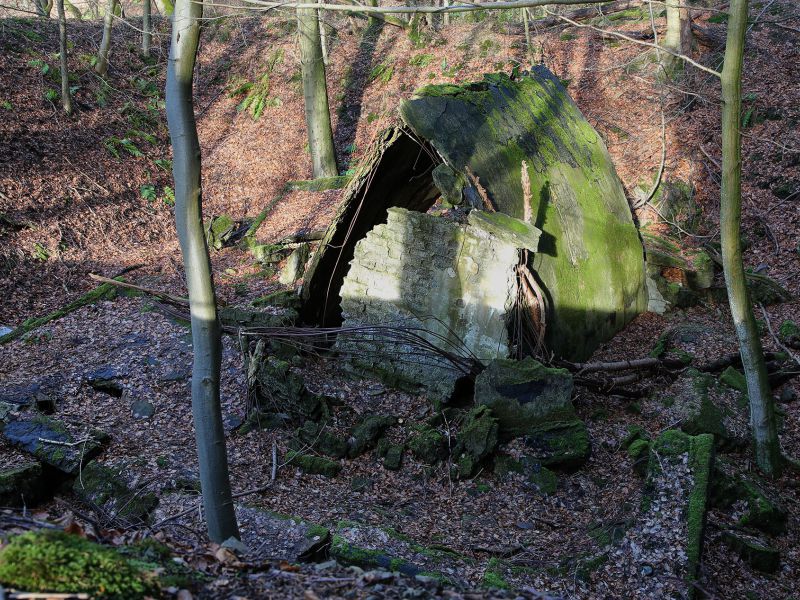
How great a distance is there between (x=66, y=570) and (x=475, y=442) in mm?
4913

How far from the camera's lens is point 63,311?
10.2 meters

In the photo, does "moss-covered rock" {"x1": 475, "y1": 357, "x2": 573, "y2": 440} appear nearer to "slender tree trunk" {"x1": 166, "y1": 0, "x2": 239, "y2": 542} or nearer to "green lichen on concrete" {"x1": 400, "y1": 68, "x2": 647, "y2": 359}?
"green lichen on concrete" {"x1": 400, "y1": 68, "x2": 647, "y2": 359}

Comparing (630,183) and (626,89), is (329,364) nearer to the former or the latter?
(630,183)

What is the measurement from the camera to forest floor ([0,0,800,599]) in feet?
18.6

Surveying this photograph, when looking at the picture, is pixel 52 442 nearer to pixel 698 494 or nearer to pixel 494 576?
pixel 494 576

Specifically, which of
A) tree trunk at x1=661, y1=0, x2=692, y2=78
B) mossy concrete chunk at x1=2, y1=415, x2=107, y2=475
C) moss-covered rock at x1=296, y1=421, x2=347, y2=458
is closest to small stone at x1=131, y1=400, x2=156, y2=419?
mossy concrete chunk at x1=2, y1=415, x2=107, y2=475

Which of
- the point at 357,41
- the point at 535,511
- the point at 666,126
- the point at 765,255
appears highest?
the point at 357,41

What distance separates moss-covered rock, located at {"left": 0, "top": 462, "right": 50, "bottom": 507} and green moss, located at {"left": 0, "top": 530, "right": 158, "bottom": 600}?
3972mm

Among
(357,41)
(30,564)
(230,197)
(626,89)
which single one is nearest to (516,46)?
(626,89)

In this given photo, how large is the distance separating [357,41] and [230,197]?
25.6 ft

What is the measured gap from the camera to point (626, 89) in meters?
15.5

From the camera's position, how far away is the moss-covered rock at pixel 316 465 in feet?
23.0

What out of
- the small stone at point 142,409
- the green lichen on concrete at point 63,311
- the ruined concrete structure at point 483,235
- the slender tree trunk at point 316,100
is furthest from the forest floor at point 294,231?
the ruined concrete structure at point 483,235

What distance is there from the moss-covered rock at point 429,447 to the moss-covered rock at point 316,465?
32.5 inches
